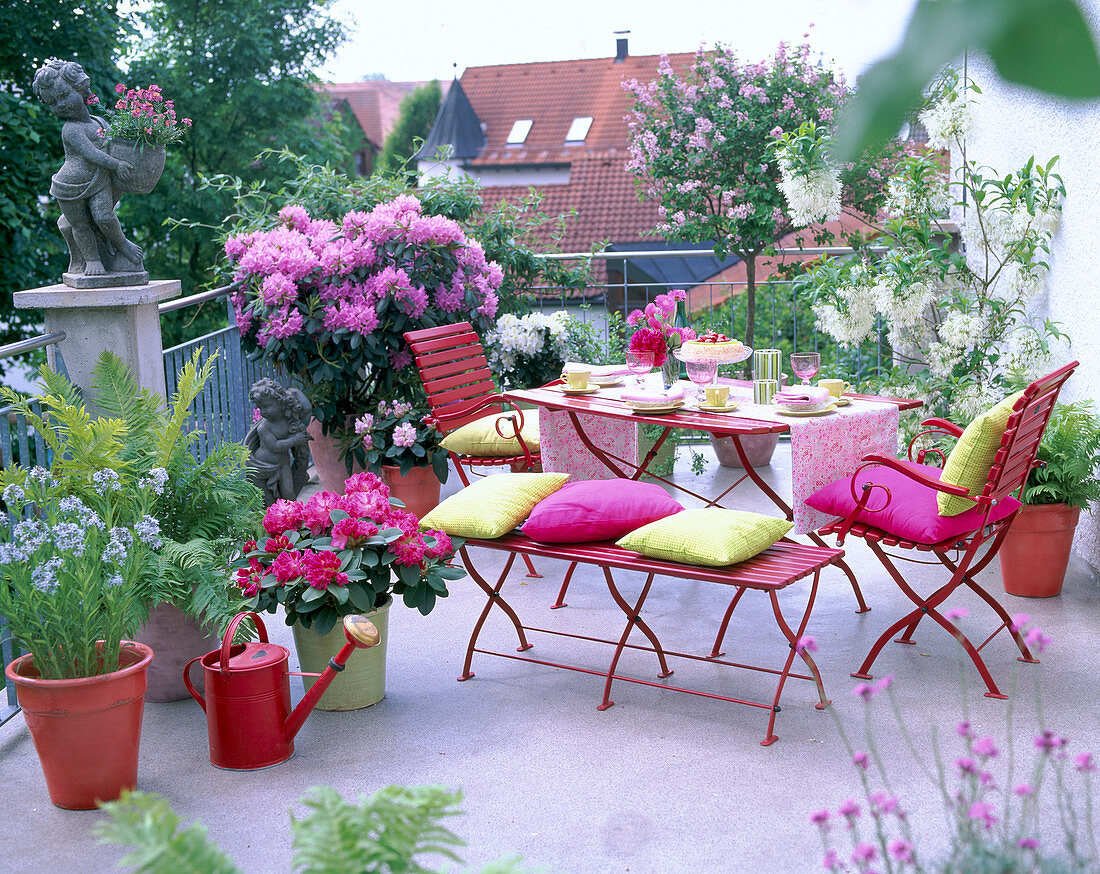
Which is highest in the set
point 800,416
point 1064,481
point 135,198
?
point 135,198

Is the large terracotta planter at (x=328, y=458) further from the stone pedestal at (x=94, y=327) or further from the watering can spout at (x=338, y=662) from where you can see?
the watering can spout at (x=338, y=662)

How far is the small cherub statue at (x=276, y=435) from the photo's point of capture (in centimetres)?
439

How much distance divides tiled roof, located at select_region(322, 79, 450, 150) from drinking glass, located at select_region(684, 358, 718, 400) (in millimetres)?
50810

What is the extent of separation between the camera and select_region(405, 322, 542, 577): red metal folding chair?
4.40m

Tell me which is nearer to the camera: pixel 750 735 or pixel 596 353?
pixel 750 735

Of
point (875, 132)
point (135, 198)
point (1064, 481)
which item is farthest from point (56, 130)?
point (875, 132)

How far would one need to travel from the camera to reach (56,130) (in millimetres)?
10664

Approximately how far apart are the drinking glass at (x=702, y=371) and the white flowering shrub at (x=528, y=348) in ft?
4.99

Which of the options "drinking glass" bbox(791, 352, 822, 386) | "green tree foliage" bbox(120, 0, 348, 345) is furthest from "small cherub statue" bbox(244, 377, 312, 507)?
"green tree foliage" bbox(120, 0, 348, 345)

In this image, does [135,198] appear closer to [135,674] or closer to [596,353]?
[596,353]

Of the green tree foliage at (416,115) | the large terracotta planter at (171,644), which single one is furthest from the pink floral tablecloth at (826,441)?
the green tree foliage at (416,115)

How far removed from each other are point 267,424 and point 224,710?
2.00 m

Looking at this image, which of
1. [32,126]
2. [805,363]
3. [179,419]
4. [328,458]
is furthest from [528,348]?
[32,126]

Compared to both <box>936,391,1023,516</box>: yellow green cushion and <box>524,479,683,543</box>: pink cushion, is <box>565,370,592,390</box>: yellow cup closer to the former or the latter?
Result: <box>524,479,683,543</box>: pink cushion
